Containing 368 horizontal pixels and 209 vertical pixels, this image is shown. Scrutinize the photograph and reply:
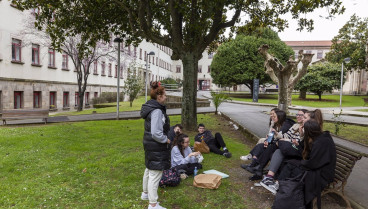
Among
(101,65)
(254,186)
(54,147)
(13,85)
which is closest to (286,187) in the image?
(254,186)

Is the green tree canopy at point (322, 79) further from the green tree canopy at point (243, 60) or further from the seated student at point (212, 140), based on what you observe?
the seated student at point (212, 140)

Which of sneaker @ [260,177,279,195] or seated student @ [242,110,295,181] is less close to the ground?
seated student @ [242,110,295,181]

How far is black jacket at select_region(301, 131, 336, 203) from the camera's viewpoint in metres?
4.14

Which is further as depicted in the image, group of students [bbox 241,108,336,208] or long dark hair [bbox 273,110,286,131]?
long dark hair [bbox 273,110,286,131]

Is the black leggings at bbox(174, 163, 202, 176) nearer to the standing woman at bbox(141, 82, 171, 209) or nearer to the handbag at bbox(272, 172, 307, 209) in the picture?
the standing woman at bbox(141, 82, 171, 209)

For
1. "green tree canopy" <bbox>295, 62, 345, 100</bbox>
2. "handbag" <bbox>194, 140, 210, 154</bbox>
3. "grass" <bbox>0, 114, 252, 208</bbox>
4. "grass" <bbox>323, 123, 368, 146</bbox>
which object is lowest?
"grass" <bbox>0, 114, 252, 208</bbox>

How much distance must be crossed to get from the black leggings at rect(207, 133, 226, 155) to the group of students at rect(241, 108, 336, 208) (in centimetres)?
144

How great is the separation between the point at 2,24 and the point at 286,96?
70.3ft

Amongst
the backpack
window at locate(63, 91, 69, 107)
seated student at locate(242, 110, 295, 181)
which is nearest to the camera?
the backpack

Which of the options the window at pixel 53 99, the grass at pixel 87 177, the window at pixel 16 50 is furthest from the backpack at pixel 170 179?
the window at pixel 53 99

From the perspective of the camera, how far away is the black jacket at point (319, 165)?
13.6 ft

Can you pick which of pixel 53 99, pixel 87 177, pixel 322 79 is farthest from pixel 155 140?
pixel 322 79

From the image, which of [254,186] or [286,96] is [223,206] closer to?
[254,186]

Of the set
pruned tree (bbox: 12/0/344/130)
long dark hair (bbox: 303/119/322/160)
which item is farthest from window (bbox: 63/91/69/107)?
long dark hair (bbox: 303/119/322/160)
